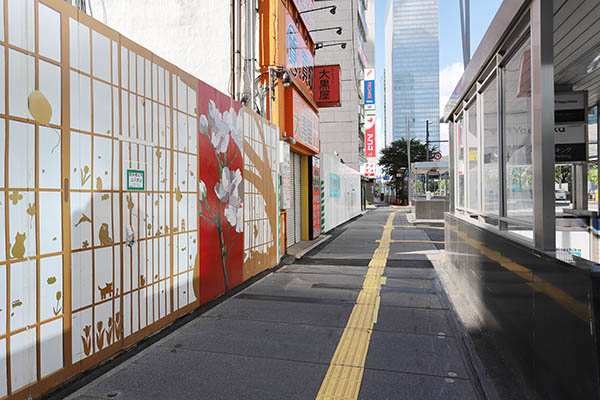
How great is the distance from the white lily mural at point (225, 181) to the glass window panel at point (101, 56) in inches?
63.2

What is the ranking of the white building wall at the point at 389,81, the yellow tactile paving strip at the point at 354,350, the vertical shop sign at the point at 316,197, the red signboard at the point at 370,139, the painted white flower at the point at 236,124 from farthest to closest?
the white building wall at the point at 389,81, the red signboard at the point at 370,139, the vertical shop sign at the point at 316,197, the painted white flower at the point at 236,124, the yellow tactile paving strip at the point at 354,350

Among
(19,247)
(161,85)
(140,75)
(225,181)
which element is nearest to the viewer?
(19,247)

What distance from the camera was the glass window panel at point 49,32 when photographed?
2.67m

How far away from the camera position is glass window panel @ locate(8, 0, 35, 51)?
2.45 m

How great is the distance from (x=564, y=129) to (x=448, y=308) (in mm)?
2680

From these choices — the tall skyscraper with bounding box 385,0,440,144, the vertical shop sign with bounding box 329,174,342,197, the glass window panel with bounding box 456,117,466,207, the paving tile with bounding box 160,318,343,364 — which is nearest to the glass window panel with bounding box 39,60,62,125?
the paving tile with bounding box 160,318,343,364

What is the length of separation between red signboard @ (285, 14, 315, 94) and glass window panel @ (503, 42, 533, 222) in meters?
6.23

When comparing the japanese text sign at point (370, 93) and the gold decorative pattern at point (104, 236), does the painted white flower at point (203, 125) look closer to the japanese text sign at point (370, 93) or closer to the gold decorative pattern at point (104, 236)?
the gold decorative pattern at point (104, 236)

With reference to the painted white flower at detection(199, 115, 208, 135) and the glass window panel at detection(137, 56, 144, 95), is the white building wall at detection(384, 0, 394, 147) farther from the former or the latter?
the glass window panel at detection(137, 56, 144, 95)

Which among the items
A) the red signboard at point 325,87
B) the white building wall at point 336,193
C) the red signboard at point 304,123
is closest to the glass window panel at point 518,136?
the red signboard at point 304,123

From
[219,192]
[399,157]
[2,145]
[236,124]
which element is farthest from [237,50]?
[399,157]

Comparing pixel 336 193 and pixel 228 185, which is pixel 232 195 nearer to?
pixel 228 185

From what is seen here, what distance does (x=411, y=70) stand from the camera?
98875 millimetres

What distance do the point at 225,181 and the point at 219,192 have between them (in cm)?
26
